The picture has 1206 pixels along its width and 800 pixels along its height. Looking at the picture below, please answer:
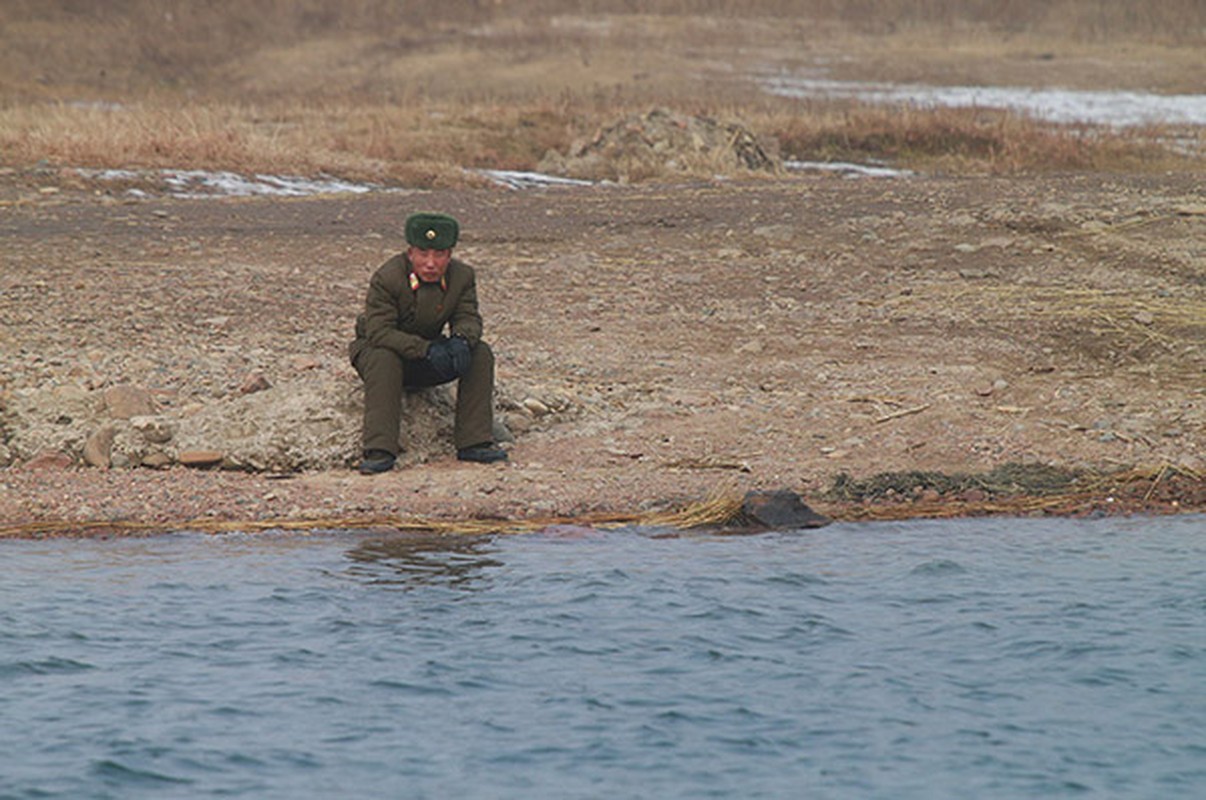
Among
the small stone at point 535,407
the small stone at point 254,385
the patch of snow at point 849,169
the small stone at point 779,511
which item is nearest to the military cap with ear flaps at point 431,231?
the small stone at point 535,407

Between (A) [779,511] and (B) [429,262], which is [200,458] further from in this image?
(A) [779,511]

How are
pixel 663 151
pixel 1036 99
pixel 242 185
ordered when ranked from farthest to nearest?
pixel 1036 99 < pixel 663 151 < pixel 242 185

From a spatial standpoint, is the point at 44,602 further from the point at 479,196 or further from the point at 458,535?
the point at 479,196

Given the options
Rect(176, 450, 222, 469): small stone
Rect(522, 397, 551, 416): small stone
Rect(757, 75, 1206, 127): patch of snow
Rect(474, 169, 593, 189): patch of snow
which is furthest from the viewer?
Rect(757, 75, 1206, 127): patch of snow

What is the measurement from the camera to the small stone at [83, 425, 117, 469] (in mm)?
9648

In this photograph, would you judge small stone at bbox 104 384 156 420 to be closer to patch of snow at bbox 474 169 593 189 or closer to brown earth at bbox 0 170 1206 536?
brown earth at bbox 0 170 1206 536

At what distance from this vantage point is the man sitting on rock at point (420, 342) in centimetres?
923

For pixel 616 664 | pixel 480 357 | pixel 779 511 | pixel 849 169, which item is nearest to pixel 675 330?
pixel 480 357

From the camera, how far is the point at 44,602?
754cm

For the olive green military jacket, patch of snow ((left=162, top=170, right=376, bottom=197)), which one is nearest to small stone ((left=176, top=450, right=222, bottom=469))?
the olive green military jacket

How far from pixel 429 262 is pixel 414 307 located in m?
0.33

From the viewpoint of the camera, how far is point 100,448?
969 centimetres

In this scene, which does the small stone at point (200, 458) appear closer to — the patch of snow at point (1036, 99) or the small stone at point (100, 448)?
the small stone at point (100, 448)

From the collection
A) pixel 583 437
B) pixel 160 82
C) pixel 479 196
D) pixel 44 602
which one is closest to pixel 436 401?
pixel 583 437
